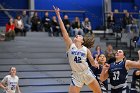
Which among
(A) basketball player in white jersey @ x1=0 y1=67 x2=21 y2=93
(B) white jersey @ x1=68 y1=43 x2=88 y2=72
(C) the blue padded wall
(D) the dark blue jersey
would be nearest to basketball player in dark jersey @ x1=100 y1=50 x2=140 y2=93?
(D) the dark blue jersey

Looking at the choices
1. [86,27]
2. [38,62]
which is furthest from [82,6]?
[38,62]

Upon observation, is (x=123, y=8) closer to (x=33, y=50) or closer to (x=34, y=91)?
(x=33, y=50)

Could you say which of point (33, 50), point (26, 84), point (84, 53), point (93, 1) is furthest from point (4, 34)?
point (84, 53)

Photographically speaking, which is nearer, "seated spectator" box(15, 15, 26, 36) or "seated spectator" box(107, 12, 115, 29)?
"seated spectator" box(15, 15, 26, 36)

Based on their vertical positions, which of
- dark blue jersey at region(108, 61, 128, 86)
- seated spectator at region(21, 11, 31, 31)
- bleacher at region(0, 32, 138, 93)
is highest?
seated spectator at region(21, 11, 31, 31)

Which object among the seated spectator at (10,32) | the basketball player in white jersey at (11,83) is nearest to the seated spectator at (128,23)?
the seated spectator at (10,32)

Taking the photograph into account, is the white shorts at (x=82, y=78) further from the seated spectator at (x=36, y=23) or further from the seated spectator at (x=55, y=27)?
the seated spectator at (x=36, y=23)

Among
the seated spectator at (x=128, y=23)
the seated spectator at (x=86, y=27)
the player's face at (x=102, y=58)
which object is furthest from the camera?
the seated spectator at (x=128, y=23)

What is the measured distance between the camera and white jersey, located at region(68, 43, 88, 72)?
7.11 meters

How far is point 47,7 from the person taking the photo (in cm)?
1983

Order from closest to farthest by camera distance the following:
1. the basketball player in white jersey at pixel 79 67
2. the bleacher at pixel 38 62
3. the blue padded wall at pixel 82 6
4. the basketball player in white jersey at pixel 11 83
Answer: the basketball player in white jersey at pixel 79 67, the basketball player in white jersey at pixel 11 83, the bleacher at pixel 38 62, the blue padded wall at pixel 82 6

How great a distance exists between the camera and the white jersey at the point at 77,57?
711cm

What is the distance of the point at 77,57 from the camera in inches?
280

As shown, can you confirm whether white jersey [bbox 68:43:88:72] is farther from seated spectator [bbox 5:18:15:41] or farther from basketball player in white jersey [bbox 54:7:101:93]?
seated spectator [bbox 5:18:15:41]
